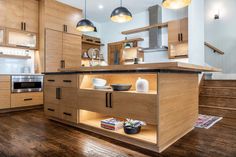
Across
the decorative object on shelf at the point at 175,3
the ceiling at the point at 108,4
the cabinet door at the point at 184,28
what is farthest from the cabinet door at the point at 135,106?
the ceiling at the point at 108,4

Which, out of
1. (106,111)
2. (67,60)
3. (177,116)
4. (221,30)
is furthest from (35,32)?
(221,30)

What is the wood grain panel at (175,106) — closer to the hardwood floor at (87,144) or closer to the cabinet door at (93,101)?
the hardwood floor at (87,144)

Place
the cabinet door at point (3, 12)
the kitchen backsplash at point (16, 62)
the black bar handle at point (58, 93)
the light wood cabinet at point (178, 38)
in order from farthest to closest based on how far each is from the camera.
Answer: the light wood cabinet at point (178, 38)
the kitchen backsplash at point (16, 62)
the cabinet door at point (3, 12)
the black bar handle at point (58, 93)

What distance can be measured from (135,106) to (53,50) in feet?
12.8

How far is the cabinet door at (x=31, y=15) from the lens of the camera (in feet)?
15.1

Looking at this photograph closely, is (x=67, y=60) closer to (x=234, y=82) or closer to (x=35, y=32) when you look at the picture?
(x=35, y=32)

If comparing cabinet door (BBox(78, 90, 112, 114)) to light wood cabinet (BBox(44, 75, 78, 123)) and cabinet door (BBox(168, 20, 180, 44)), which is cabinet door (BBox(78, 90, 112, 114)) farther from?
cabinet door (BBox(168, 20, 180, 44))

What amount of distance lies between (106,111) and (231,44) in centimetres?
578

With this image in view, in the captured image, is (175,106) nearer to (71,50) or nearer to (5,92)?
(5,92)

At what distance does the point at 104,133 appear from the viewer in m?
2.26

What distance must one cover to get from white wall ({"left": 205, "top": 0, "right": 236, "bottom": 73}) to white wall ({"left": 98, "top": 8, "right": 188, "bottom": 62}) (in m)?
1.69

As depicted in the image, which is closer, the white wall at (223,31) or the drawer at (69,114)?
the drawer at (69,114)

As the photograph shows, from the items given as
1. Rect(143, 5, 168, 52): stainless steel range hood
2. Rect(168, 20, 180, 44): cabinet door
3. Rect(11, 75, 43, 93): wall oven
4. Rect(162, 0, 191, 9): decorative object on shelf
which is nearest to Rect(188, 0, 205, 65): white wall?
Rect(168, 20, 180, 44): cabinet door

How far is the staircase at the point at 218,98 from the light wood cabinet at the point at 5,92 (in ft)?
14.7
